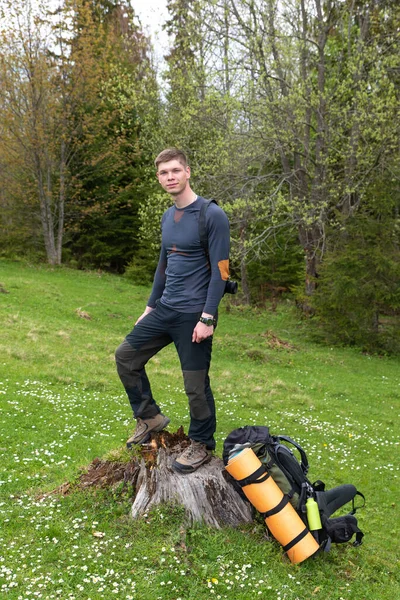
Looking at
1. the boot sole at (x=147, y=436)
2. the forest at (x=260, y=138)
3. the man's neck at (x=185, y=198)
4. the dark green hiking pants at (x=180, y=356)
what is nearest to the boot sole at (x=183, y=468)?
the dark green hiking pants at (x=180, y=356)

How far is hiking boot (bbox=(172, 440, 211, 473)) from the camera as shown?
16.5 ft

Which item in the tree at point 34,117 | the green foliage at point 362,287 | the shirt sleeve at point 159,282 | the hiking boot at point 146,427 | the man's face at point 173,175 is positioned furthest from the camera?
the tree at point 34,117

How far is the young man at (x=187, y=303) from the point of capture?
4.68m

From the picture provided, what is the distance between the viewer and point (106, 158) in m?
32.7

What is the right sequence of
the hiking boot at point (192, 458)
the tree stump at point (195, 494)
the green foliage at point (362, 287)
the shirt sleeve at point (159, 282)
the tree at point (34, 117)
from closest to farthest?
1. the tree stump at point (195, 494)
2. the hiking boot at point (192, 458)
3. the shirt sleeve at point (159, 282)
4. the green foliage at point (362, 287)
5. the tree at point (34, 117)

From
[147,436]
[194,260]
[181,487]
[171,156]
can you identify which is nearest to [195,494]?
[181,487]

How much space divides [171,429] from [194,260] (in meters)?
5.11

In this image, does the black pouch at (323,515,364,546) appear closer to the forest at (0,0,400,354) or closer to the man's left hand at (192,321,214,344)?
the man's left hand at (192,321,214,344)

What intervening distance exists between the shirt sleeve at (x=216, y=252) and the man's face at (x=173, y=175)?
0.40m

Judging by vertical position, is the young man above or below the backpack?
above

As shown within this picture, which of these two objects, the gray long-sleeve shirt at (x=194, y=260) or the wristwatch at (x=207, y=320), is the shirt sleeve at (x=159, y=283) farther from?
the wristwatch at (x=207, y=320)

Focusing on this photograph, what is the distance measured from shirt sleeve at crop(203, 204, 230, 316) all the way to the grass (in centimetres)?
211

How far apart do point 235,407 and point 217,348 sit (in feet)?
21.2

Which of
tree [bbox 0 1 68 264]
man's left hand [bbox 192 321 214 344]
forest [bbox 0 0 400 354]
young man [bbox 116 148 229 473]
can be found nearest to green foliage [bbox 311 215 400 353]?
forest [bbox 0 0 400 354]
